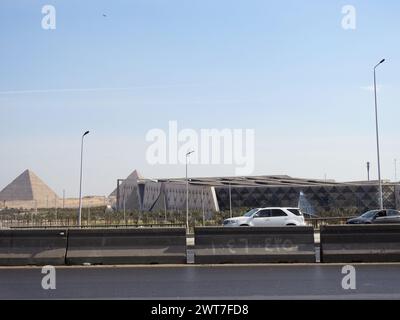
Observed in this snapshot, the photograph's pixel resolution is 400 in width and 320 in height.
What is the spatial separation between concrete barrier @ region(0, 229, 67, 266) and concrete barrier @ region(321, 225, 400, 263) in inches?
276

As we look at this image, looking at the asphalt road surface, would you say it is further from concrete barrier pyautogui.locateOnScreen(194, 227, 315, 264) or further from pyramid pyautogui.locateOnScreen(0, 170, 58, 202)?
pyramid pyautogui.locateOnScreen(0, 170, 58, 202)

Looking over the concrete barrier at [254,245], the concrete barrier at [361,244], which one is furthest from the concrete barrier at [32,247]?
the concrete barrier at [361,244]

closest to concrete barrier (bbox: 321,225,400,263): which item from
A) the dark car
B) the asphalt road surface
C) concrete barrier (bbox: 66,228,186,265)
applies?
the asphalt road surface

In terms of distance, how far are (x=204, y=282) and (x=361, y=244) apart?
5.28 m

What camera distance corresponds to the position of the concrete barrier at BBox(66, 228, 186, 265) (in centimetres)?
1395

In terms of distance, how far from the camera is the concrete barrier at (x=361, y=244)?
14.1 m

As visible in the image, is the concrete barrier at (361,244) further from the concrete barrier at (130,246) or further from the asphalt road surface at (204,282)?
the concrete barrier at (130,246)

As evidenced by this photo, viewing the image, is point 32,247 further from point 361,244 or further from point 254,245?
point 361,244

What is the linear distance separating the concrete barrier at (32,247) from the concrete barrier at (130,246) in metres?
0.28

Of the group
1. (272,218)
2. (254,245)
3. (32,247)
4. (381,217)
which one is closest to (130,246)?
(32,247)

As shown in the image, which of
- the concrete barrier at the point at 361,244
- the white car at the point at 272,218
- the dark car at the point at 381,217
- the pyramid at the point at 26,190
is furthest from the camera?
the pyramid at the point at 26,190

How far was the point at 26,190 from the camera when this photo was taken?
627 ft
